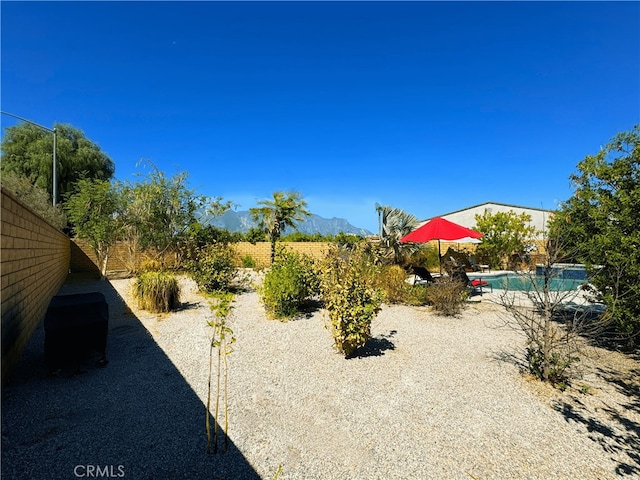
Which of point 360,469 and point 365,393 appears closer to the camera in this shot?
point 360,469

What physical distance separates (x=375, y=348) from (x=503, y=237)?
16481 mm

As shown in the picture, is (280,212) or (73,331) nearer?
(73,331)

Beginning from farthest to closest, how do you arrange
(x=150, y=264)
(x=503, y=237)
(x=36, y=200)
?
(x=503, y=237) < (x=36, y=200) < (x=150, y=264)

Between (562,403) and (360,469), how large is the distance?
7.81ft

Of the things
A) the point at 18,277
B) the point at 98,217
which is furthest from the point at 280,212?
the point at 18,277

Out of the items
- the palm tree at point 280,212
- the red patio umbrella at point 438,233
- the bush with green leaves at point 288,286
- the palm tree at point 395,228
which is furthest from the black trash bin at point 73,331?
the palm tree at point 280,212

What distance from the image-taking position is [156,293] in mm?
7008

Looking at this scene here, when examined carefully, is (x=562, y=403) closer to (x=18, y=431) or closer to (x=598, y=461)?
(x=598, y=461)

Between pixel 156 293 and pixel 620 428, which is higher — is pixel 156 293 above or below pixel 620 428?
above

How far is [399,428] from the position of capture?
2807mm

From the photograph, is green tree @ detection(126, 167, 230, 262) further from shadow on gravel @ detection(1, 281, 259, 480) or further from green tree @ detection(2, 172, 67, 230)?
shadow on gravel @ detection(1, 281, 259, 480)

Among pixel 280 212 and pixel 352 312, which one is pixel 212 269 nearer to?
pixel 352 312

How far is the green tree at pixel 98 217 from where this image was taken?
13.0 m

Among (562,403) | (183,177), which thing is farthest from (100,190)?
(562,403)
